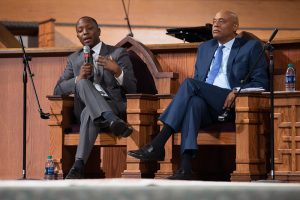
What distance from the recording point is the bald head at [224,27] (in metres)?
3.55

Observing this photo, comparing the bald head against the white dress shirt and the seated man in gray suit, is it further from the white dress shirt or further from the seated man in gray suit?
the seated man in gray suit

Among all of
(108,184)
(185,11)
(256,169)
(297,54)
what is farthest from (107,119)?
(185,11)

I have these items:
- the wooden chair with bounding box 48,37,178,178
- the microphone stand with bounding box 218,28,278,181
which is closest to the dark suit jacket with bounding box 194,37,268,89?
the microphone stand with bounding box 218,28,278,181

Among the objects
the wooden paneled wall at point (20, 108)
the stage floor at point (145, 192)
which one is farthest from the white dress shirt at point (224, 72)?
the stage floor at point (145, 192)

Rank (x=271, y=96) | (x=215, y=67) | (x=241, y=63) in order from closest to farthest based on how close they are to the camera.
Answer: (x=271, y=96) < (x=241, y=63) < (x=215, y=67)

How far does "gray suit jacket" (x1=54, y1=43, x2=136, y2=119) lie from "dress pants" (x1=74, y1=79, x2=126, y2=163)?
0.18 metres

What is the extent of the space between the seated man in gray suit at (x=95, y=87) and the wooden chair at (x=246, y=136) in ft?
1.32

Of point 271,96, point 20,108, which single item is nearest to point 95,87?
point 20,108

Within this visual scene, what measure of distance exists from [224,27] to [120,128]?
86 cm

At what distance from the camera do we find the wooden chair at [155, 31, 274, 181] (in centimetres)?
316

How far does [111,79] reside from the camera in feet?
12.0

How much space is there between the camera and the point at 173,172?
3.37 metres

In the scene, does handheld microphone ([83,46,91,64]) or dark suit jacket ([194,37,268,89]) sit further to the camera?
handheld microphone ([83,46,91,64])

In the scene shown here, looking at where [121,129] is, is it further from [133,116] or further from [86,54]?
[86,54]
